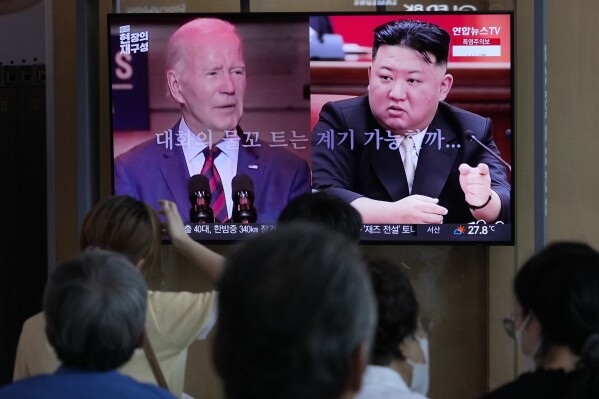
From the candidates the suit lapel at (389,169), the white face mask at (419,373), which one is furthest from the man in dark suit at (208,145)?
the white face mask at (419,373)

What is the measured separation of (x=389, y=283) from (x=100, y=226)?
94cm

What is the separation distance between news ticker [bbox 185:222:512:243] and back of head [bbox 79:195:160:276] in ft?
6.27

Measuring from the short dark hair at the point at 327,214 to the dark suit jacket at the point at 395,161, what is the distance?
6.84ft

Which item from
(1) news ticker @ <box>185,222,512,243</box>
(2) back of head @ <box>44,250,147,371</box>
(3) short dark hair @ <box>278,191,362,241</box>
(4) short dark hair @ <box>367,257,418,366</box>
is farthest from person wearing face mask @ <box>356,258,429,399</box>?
(1) news ticker @ <box>185,222,512,243</box>

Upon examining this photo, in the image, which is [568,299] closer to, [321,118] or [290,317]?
Result: [290,317]

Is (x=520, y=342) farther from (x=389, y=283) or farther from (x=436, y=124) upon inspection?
(x=436, y=124)

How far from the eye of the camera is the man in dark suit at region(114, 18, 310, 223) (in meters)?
4.59

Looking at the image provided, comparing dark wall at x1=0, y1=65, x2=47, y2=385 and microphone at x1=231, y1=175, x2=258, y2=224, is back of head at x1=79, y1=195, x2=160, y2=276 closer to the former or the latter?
microphone at x1=231, y1=175, x2=258, y2=224

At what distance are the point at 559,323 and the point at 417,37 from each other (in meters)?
2.84

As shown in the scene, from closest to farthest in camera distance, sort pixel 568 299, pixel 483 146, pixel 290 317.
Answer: pixel 290 317, pixel 568 299, pixel 483 146

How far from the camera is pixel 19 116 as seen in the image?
18.3 feet

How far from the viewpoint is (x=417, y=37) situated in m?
4.51

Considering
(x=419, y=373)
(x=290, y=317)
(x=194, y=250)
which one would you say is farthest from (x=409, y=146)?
(x=290, y=317)

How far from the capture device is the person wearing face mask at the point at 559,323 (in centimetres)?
182
